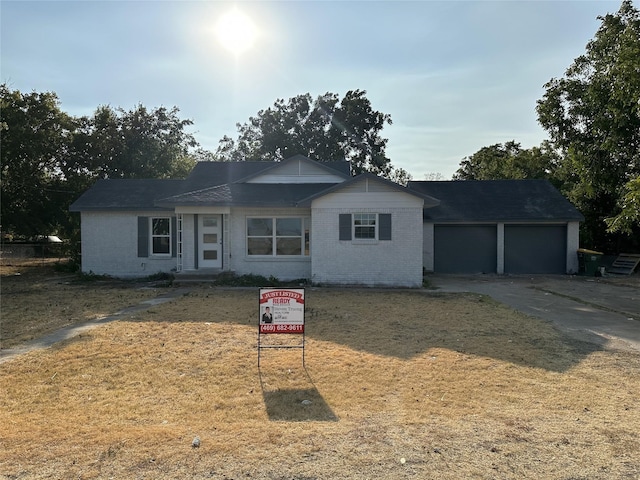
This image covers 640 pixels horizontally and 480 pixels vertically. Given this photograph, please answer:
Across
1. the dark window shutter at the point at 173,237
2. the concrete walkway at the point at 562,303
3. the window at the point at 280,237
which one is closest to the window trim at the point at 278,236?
the window at the point at 280,237

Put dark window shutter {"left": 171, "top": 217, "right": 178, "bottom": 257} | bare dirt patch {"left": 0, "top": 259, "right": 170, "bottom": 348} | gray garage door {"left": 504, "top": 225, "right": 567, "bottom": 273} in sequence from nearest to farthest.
A: bare dirt patch {"left": 0, "top": 259, "right": 170, "bottom": 348}, dark window shutter {"left": 171, "top": 217, "right": 178, "bottom": 257}, gray garage door {"left": 504, "top": 225, "right": 567, "bottom": 273}

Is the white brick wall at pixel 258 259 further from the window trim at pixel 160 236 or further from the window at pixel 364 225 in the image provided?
the window trim at pixel 160 236

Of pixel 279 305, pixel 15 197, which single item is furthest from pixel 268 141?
pixel 279 305

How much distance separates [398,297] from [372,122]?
3336cm

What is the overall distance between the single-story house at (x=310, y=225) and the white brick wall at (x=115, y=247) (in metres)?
0.04

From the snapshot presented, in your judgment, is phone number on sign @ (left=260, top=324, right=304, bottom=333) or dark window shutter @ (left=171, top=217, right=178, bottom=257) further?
dark window shutter @ (left=171, top=217, right=178, bottom=257)

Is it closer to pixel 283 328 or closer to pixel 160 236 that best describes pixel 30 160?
pixel 160 236

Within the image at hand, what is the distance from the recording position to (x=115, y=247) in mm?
18719

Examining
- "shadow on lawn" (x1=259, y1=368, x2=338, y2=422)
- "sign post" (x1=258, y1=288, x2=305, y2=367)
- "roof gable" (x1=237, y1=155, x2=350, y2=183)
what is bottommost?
"shadow on lawn" (x1=259, y1=368, x2=338, y2=422)

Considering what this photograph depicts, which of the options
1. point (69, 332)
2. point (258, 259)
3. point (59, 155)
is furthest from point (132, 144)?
point (69, 332)

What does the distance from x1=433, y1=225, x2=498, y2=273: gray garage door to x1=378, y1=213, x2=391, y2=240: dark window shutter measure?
6.76 metres

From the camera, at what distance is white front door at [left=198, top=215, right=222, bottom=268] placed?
1717 cm

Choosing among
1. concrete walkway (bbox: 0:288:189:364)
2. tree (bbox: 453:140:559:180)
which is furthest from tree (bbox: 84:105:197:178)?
tree (bbox: 453:140:559:180)

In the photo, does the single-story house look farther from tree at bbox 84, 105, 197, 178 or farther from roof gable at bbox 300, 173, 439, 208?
tree at bbox 84, 105, 197, 178
